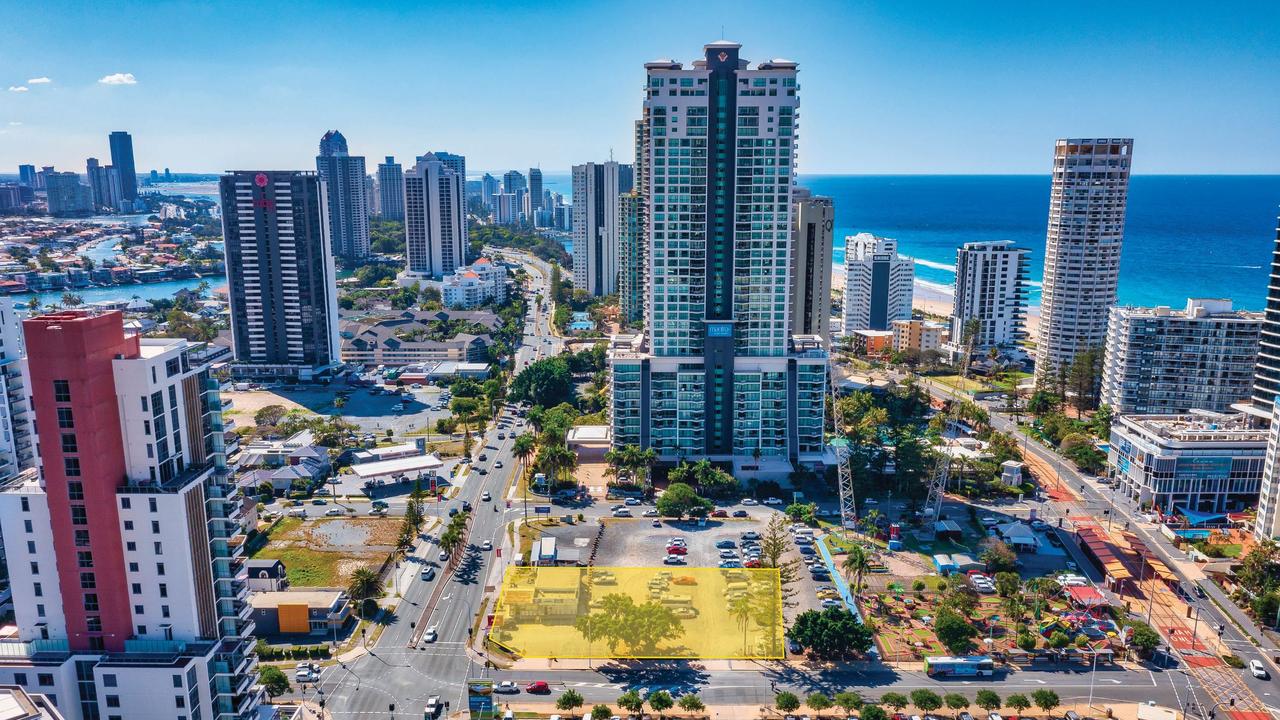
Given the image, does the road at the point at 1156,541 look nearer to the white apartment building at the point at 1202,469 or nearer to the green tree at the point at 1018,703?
the white apartment building at the point at 1202,469

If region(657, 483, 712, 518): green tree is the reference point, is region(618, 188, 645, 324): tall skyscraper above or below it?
above

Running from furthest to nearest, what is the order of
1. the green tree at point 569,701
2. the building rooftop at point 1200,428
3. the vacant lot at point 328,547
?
the building rooftop at point 1200,428
the vacant lot at point 328,547
the green tree at point 569,701

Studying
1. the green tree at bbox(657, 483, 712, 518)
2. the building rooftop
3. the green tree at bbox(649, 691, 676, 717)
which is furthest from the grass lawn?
the green tree at bbox(649, 691, 676, 717)

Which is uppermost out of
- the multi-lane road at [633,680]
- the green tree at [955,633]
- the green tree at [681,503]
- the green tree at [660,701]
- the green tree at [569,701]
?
the green tree at [681,503]

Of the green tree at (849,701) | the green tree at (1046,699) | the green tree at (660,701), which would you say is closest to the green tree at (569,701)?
the green tree at (660,701)

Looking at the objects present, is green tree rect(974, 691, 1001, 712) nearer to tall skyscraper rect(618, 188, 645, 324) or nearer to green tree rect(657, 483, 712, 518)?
green tree rect(657, 483, 712, 518)

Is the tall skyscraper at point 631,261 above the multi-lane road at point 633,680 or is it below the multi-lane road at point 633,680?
above

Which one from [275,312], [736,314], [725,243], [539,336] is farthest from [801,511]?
[539,336]
